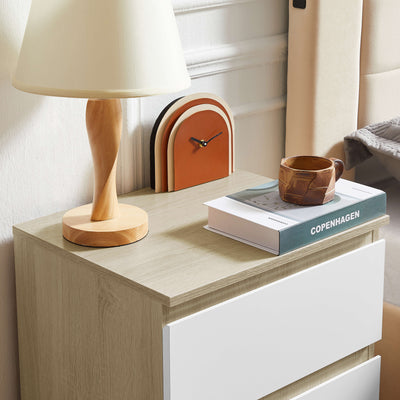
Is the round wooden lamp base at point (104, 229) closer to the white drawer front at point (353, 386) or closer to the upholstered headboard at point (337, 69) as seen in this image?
the white drawer front at point (353, 386)

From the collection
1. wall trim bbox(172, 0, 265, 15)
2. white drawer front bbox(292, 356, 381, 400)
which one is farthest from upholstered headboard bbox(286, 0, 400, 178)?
white drawer front bbox(292, 356, 381, 400)

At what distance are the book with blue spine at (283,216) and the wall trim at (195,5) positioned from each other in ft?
1.27

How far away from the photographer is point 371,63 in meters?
1.85

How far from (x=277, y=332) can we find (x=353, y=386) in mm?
282

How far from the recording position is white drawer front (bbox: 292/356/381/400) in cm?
138

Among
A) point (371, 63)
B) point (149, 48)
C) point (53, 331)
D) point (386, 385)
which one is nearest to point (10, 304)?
point (53, 331)

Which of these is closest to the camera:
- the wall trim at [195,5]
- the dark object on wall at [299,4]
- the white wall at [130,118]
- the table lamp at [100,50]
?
the table lamp at [100,50]

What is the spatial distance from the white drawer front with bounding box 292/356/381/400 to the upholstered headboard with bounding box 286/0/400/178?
20.8 inches

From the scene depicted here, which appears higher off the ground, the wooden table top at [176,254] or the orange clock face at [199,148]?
the orange clock face at [199,148]

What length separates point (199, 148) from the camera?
1.52 metres

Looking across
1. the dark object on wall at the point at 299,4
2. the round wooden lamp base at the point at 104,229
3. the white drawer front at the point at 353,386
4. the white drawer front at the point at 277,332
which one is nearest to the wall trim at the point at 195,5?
the dark object on wall at the point at 299,4

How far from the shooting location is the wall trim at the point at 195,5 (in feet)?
4.82

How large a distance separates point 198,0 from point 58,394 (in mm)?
801

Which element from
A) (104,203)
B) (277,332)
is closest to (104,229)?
(104,203)
